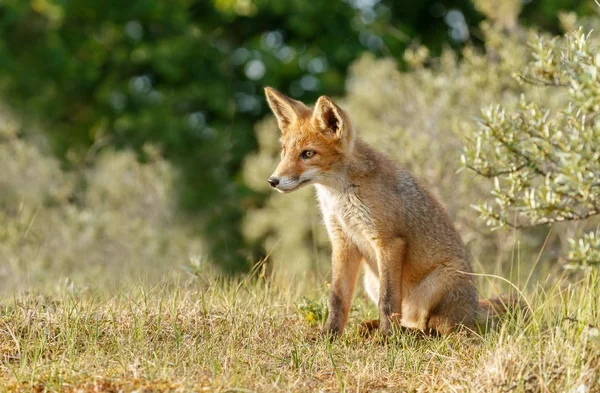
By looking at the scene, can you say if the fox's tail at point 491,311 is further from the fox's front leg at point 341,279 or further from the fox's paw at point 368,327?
the fox's front leg at point 341,279

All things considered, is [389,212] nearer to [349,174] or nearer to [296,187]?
[349,174]

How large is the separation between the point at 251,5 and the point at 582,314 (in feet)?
47.0

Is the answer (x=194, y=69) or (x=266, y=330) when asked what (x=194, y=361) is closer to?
(x=266, y=330)

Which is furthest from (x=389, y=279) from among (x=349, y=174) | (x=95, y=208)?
(x=95, y=208)

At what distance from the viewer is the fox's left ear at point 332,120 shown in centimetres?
692

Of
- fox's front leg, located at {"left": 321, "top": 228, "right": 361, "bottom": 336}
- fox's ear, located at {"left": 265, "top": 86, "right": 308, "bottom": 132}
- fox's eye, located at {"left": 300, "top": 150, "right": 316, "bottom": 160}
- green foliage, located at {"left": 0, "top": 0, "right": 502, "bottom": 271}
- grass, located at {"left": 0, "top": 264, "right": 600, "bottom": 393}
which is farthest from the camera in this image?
green foliage, located at {"left": 0, "top": 0, "right": 502, "bottom": 271}

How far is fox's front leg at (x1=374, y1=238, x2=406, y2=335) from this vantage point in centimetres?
675

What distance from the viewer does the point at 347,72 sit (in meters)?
21.5

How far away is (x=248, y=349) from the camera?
19.3ft

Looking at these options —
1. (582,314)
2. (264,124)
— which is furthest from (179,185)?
(582,314)

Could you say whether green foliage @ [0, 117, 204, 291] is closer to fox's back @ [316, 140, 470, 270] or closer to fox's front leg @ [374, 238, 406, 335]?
fox's back @ [316, 140, 470, 270]

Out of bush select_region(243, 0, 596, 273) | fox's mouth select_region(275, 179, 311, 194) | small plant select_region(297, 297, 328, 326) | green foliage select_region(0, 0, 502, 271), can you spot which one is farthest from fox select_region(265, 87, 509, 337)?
green foliage select_region(0, 0, 502, 271)

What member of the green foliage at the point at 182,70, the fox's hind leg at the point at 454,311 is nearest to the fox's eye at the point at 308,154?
the fox's hind leg at the point at 454,311

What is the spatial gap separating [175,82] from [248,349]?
16.5 metres
